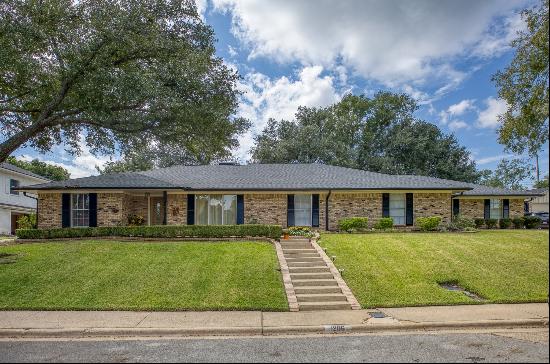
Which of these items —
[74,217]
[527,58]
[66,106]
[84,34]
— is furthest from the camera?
[74,217]

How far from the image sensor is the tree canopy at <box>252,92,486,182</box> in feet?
132

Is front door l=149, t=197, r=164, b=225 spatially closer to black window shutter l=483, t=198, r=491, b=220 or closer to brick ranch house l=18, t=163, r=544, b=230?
brick ranch house l=18, t=163, r=544, b=230

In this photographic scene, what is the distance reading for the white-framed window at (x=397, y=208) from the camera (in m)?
23.1

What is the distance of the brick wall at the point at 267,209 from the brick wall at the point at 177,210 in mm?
3485

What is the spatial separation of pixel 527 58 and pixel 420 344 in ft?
29.1

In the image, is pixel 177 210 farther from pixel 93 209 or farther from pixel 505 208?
pixel 505 208

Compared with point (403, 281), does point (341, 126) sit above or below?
above

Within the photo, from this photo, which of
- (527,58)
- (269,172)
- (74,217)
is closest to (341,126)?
(269,172)

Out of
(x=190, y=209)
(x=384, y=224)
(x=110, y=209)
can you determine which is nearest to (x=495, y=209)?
(x=384, y=224)

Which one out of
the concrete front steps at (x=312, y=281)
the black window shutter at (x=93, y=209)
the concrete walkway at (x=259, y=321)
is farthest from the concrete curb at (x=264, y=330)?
the black window shutter at (x=93, y=209)

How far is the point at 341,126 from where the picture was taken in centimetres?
4412

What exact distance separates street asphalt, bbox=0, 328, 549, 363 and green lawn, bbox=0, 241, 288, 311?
2.36 meters

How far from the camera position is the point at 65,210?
2191cm

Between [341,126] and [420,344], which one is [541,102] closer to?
[420,344]
